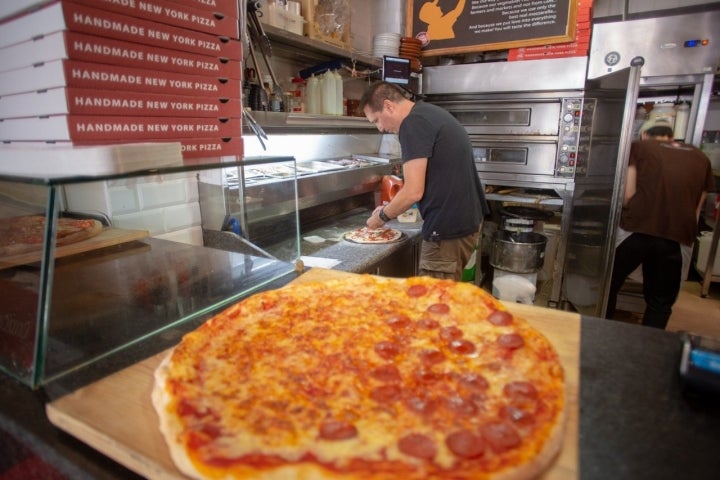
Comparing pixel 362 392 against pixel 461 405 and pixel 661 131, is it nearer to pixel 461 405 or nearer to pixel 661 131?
pixel 461 405

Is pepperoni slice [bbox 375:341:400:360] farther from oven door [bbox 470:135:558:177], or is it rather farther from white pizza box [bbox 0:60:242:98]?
oven door [bbox 470:135:558:177]

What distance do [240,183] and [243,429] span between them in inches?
59.9

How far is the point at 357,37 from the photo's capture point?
4.24 m

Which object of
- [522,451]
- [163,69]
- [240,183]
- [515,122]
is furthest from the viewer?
[515,122]

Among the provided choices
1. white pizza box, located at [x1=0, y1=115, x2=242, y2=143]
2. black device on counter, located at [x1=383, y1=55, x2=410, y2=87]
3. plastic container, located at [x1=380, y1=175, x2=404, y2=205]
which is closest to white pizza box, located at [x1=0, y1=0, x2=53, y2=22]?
white pizza box, located at [x1=0, y1=115, x2=242, y2=143]

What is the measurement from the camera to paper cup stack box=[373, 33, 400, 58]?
4.08m

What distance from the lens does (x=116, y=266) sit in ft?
5.62

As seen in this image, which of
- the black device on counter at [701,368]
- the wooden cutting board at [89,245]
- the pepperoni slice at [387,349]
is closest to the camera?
the black device on counter at [701,368]

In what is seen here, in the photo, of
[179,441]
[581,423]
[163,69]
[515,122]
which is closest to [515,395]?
[581,423]

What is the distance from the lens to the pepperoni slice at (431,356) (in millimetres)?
1089

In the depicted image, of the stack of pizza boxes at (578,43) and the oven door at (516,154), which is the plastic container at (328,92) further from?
the stack of pizza boxes at (578,43)

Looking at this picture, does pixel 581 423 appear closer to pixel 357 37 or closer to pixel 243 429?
pixel 243 429

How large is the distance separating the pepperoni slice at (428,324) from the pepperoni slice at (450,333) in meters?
0.03

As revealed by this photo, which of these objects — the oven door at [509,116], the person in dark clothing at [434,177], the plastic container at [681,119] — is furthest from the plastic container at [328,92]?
the plastic container at [681,119]
